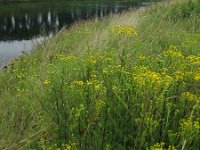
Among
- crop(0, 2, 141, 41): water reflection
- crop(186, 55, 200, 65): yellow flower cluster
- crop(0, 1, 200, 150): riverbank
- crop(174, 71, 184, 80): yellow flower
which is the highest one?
crop(186, 55, 200, 65): yellow flower cluster

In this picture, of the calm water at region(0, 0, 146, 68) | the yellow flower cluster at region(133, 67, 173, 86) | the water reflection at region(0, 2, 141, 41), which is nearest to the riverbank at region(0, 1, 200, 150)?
the yellow flower cluster at region(133, 67, 173, 86)

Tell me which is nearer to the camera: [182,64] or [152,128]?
[152,128]

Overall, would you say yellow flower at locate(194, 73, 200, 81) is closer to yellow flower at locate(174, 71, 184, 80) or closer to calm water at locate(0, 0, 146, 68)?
yellow flower at locate(174, 71, 184, 80)

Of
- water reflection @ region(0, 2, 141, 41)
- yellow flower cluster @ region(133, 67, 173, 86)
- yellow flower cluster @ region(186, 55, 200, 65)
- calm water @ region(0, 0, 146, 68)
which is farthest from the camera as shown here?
water reflection @ region(0, 2, 141, 41)

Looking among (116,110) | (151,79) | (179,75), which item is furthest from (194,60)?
(116,110)

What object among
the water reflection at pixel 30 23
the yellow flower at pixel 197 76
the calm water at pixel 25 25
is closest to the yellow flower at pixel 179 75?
the yellow flower at pixel 197 76

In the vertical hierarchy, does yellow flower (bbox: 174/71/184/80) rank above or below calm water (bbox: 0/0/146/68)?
above

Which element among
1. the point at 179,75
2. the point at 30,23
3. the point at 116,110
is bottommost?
the point at 30,23

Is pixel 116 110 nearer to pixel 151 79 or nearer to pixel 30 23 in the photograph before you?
pixel 151 79

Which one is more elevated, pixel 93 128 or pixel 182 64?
pixel 182 64

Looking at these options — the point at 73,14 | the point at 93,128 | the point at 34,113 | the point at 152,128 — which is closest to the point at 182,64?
the point at 152,128

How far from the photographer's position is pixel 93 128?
346 centimetres

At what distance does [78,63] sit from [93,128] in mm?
1246

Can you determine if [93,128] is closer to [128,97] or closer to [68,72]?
[128,97]
